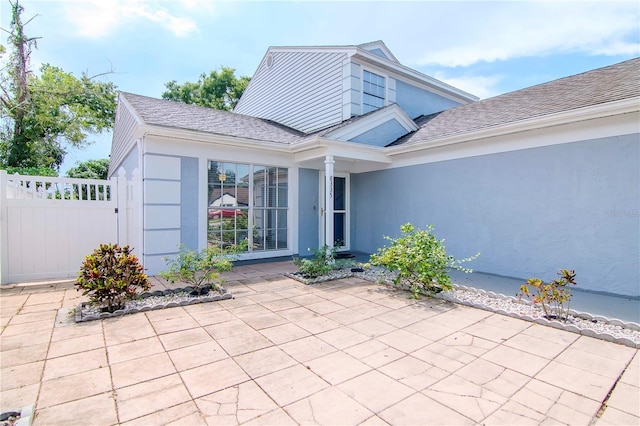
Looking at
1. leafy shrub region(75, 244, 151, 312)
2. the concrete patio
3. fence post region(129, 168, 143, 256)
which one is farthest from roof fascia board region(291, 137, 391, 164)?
leafy shrub region(75, 244, 151, 312)

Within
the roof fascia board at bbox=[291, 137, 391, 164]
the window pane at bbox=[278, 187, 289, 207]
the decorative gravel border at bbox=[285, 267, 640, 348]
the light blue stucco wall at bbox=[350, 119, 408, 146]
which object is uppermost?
the light blue stucco wall at bbox=[350, 119, 408, 146]

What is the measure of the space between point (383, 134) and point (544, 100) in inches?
139

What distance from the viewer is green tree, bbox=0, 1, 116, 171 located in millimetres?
15406

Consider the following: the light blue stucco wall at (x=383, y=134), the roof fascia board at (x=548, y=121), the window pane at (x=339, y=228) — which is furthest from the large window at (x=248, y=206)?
the roof fascia board at (x=548, y=121)

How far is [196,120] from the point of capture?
7.27 m

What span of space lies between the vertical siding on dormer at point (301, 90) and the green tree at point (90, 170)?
44.2 ft

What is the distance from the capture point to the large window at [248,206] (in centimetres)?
688

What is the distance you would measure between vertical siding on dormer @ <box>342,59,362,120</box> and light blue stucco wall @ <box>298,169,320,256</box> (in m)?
2.07

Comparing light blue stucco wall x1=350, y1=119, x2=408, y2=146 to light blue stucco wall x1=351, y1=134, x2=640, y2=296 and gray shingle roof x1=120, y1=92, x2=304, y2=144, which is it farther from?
gray shingle roof x1=120, y1=92, x2=304, y2=144

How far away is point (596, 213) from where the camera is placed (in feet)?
16.1

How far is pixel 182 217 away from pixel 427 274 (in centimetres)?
487

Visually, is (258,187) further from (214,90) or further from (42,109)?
(214,90)

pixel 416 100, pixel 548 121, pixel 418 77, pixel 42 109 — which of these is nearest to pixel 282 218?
pixel 548 121

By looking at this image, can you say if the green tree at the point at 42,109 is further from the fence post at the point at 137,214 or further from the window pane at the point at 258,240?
the window pane at the point at 258,240
